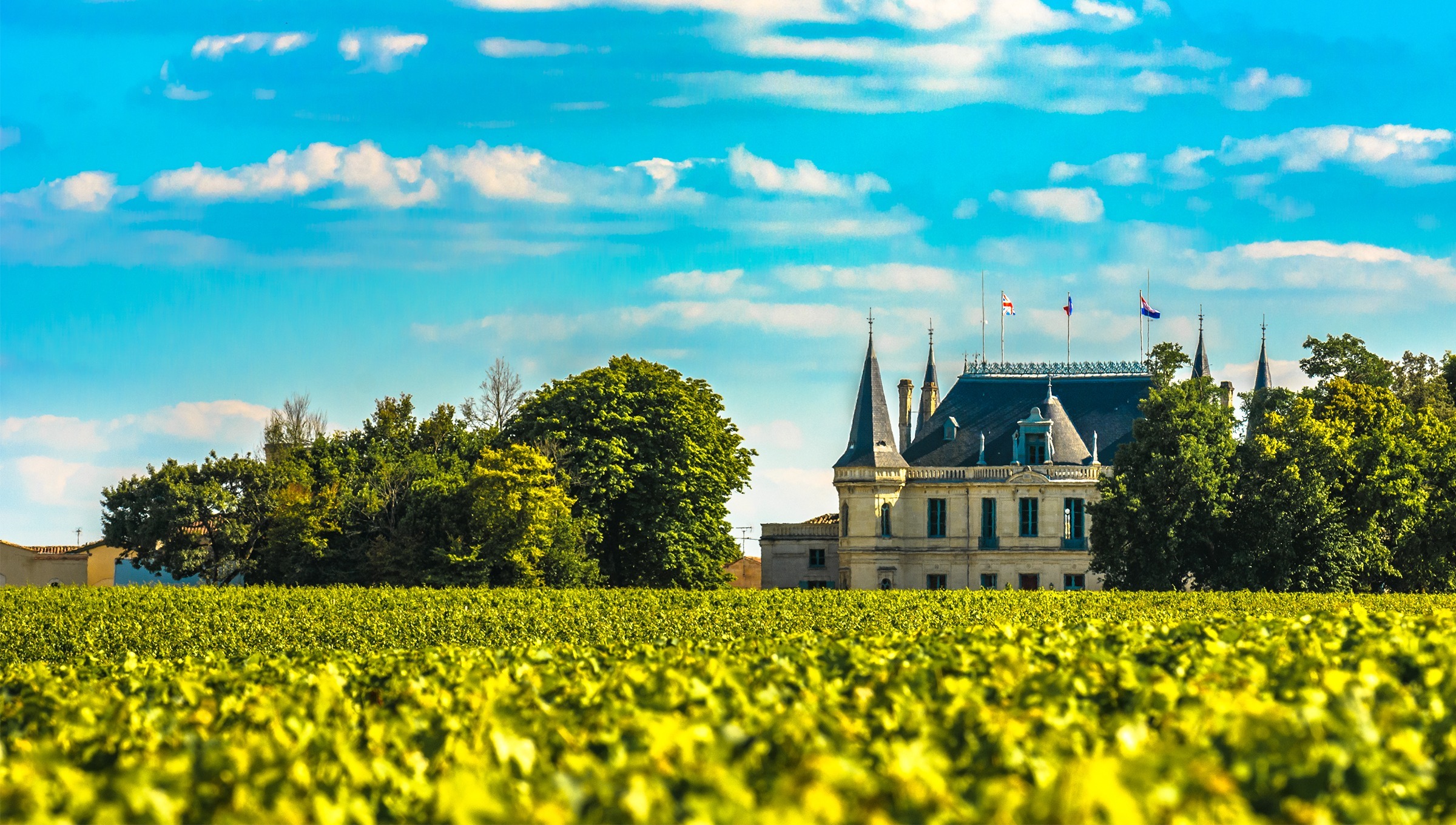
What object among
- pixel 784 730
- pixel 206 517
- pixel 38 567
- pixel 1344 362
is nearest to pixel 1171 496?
pixel 1344 362

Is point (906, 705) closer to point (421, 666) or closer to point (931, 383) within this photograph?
point (421, 666)

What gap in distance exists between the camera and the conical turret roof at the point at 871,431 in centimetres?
7119

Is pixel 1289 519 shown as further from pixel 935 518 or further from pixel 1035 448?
pixel 935 518

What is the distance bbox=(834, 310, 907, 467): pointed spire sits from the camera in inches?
2803

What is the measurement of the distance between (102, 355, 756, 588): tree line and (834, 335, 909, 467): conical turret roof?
8.80 meters

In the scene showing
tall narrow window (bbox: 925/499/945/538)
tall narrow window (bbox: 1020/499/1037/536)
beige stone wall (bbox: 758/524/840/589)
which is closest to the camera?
tall narrow window (bbox: 1020/499/1037/536)

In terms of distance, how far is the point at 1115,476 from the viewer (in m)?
50.9

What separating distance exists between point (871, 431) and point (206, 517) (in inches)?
1195

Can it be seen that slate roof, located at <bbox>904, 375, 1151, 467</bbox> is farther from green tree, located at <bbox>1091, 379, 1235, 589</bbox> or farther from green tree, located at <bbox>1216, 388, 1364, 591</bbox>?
green tree, located at <bbox>1216, 388, 1364, 591</bbox>

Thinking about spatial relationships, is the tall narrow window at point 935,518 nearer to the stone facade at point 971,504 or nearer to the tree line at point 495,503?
the stone facade at point 971,504

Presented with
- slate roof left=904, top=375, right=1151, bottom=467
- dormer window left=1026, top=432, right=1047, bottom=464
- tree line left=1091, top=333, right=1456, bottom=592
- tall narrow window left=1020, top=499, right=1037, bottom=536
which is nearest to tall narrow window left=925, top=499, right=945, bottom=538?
slate roof left=904, top=375, right=1151, bottom=467

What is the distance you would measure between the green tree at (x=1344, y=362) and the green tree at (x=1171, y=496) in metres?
14.6

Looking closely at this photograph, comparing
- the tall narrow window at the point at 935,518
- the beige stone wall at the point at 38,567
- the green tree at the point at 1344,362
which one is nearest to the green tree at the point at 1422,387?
the green tree at the point at 1344,362

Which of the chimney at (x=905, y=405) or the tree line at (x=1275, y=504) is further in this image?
the chimney at (x=905, y=405)
